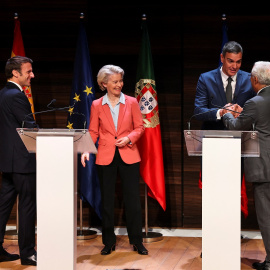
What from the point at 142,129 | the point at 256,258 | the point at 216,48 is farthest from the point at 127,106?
the point at 256,258

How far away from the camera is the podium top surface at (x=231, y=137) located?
3.84 m

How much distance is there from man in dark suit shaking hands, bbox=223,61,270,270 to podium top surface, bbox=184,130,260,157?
32cm

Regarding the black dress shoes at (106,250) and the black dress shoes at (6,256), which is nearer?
the black dress shoes at (6,256)

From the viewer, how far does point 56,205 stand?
3.82 meters

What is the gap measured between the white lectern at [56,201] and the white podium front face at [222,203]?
0.97 meters

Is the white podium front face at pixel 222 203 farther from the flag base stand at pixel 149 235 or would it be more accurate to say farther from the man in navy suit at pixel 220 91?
the flag base stand at pixel 149 235

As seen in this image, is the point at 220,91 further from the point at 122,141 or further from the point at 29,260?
the point at 29,260

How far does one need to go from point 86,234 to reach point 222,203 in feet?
7.88

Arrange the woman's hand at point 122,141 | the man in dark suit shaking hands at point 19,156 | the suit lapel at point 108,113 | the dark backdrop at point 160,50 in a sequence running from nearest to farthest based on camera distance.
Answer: the man in dark suit shaking hands at point 19,156
the woman's hand at point 122,141
the suit lapel at point 108,113
the dark backdrop at point 160,50

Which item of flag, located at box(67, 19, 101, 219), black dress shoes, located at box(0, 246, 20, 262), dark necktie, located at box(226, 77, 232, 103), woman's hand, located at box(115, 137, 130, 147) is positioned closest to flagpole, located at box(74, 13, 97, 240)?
flag, located at box(67, 19, 101, 219)

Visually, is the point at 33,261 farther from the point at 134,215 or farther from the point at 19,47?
the point at 19,47

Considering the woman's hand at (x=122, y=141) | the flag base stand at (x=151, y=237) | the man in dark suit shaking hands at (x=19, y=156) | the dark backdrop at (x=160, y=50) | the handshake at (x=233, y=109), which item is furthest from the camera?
the dark backdrop at (x=160, y=50)

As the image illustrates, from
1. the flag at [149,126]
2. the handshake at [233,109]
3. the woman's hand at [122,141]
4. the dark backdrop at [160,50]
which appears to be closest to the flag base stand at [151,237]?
the flag at [149,126]

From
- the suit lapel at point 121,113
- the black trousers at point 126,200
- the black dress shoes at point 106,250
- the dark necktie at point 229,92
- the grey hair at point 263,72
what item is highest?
the grey hair at point 263,72
